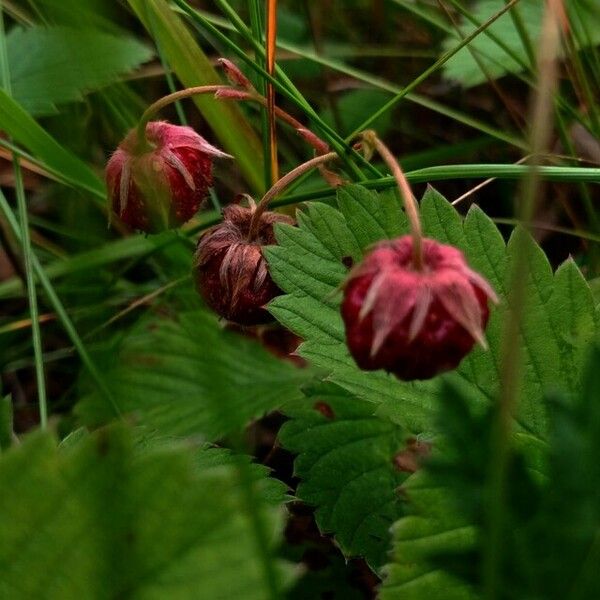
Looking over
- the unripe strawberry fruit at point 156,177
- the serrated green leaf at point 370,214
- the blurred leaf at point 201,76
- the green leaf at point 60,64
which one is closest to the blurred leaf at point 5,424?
the unripe strawberry fruit at point 156,177

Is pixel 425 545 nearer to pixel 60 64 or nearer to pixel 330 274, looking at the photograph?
pixel 330 274

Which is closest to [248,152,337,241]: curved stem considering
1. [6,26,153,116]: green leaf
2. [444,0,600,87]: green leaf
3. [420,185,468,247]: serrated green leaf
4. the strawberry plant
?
the strawberry plant

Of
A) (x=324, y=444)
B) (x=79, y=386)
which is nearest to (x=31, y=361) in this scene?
(x=79, y=386)

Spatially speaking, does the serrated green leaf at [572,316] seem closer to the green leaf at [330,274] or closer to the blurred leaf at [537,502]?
the green leaf at [330,274]

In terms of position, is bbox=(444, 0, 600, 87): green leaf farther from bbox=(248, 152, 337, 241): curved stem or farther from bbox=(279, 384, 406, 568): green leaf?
bbox=(279, 384, 406, 568): green leaf

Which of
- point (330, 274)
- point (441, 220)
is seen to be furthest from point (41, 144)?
point (441, 220)

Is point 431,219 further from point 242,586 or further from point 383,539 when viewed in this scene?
point 242,586
